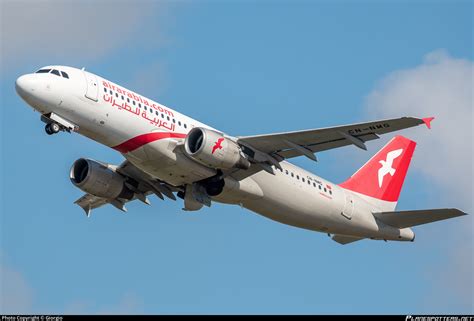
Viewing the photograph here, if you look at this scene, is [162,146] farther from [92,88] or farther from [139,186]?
[139,186]

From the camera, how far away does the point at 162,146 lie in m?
48.8

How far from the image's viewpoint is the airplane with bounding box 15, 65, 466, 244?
156ft

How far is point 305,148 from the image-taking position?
164 feet

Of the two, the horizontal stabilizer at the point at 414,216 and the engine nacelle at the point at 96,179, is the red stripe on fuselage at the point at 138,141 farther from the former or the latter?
the horizontal stabilizer at the point at 414,216

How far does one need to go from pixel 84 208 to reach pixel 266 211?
37.7 feet

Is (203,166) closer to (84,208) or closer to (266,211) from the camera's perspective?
(266,211)

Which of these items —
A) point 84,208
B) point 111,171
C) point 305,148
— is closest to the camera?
point 305,148

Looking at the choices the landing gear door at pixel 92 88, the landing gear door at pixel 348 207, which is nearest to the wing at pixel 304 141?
the landing gear door at pixel 348 207

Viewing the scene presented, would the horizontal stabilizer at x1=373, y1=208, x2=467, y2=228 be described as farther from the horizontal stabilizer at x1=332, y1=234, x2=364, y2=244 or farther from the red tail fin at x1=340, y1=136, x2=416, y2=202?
the red tail fin at x1=340, y1=136, x2=416, y2=202

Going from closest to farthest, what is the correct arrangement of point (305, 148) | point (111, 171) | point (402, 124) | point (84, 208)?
point (402, 124) → point (305, 148) → point (111, 171) → point (84, 208)

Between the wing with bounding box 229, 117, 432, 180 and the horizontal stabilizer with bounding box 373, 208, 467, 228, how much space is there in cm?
651

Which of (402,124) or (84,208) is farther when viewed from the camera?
(84,208)

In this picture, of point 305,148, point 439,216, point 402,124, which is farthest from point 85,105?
point 439,216

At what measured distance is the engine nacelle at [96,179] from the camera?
176 ft
